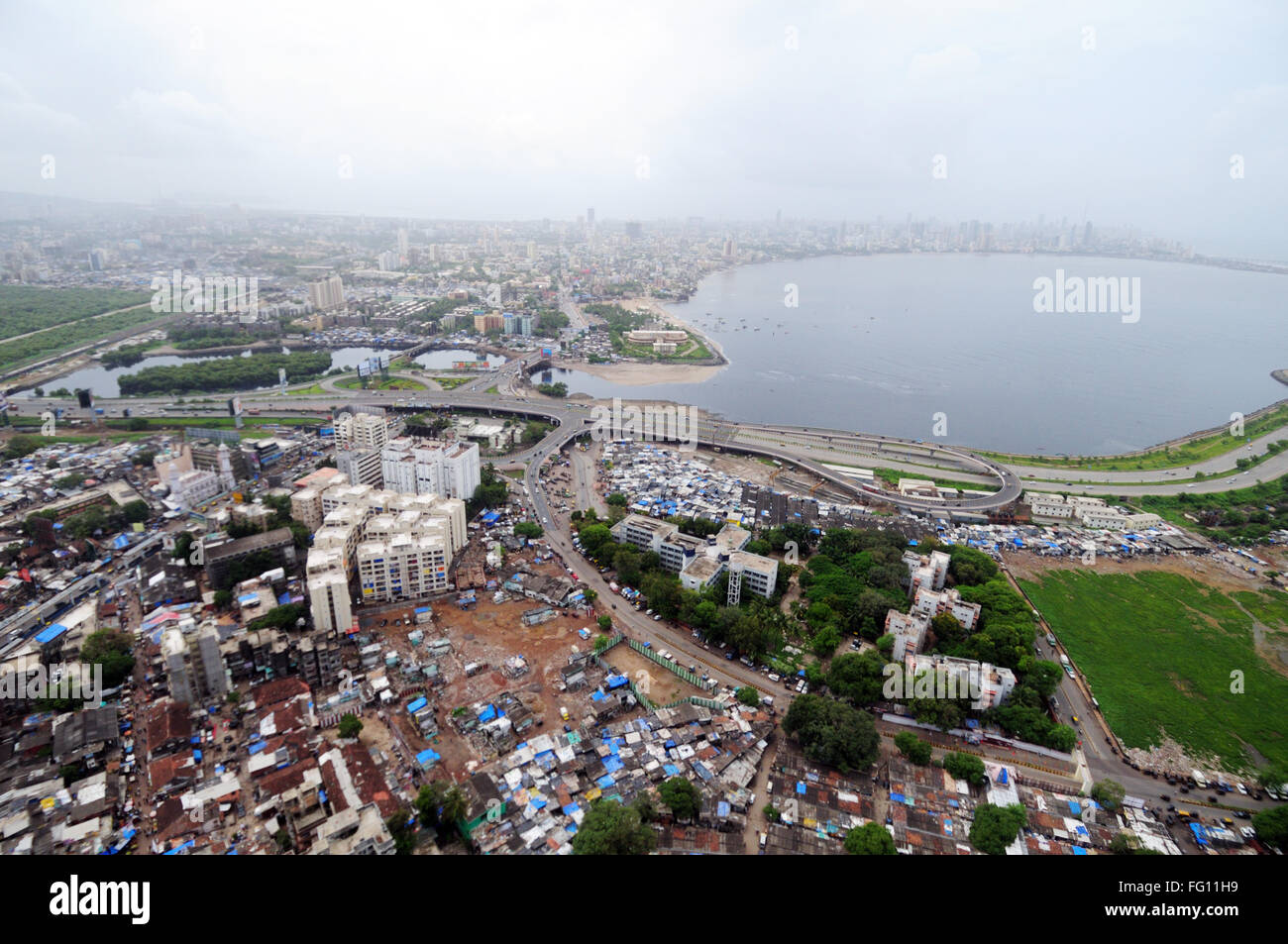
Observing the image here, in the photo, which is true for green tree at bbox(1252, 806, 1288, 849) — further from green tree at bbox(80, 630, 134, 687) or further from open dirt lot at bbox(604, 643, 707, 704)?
green tree at bbox(80, 630, 134, 687)

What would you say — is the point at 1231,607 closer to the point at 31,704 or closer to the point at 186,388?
the point at 31,704

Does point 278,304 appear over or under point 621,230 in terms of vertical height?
under

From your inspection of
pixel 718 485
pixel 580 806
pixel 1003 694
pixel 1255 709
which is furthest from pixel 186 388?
pixel 1255 709

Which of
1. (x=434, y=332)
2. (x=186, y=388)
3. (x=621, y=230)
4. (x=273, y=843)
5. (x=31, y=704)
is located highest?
(x=621, y=230)

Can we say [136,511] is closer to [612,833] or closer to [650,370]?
[612,833]

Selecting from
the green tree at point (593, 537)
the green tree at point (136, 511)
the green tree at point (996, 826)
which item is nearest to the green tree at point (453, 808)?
the green tree at point (996, 826)

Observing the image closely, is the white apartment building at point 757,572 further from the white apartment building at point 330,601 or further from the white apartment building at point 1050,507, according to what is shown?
the white apartment building at point 1050,507

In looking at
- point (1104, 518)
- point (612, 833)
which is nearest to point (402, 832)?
point (612, 833)

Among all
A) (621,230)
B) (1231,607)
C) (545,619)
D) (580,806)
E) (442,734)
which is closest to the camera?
(580,806)
